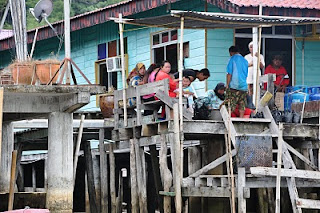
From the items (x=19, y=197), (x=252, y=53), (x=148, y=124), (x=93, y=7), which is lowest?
(x=19, y=197)

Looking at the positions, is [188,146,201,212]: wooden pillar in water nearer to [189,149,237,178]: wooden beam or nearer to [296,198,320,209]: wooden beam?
[189,149,237,178]: wooden beam

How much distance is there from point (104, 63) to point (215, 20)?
8.17 metres

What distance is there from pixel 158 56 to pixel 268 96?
489cm

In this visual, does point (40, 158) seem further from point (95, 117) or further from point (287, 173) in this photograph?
point (287, 173)

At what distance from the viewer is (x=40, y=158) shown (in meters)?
26.8

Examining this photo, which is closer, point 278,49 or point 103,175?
point 278,49

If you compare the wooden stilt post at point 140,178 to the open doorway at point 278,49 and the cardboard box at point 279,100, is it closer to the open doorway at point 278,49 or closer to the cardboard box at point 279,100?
the cardboard box at point 279,100

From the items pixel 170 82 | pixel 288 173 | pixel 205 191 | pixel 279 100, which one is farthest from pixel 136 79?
pixel 288 173

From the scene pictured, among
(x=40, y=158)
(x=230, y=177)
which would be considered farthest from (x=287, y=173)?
(x=40, y=158)

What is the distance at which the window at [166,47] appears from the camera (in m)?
22.4

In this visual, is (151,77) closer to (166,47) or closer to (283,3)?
(166,47)

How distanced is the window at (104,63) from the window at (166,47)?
217cm

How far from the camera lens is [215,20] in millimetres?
18453

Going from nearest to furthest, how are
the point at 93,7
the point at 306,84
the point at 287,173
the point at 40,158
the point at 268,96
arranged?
the point at 287,173
the point at 268,96
the point at 306,84
the point at 40,158
the point at 93,7
